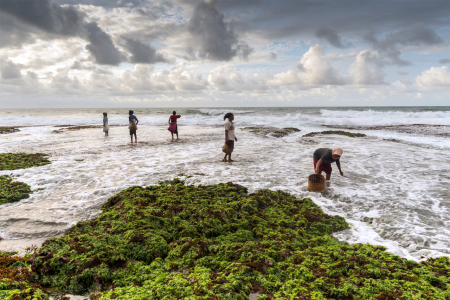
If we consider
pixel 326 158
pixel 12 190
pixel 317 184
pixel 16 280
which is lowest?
pixel 16 280

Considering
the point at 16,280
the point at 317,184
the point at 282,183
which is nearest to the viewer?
the point at 16,280

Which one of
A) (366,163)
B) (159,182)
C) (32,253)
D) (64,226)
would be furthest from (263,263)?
(366,163)

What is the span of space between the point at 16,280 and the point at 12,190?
15.5 ft

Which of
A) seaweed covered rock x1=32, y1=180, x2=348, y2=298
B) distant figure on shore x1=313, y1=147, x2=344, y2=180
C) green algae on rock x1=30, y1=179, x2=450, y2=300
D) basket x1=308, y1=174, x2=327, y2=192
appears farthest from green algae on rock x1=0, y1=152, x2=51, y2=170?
distant figure on shore x1=313, y1=147, x2=344, y2=180

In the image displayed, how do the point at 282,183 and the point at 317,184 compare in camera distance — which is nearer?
the point at 317,184

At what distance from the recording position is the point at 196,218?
490 centimetres

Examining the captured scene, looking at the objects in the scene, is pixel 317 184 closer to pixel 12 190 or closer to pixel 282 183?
pixel 282 183

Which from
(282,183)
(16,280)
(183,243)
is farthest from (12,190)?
(282,183)

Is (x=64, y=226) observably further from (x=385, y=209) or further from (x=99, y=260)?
(x=385, y=209)

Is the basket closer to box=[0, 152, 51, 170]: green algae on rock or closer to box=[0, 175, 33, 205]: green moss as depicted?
box=[0, 175, 33, 205]: green moss

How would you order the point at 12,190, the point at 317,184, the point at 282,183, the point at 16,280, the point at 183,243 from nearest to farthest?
the point at 16,280 → the point at 183,243 → the point at 12,190 → the point at 317,184 → the point at 282,183

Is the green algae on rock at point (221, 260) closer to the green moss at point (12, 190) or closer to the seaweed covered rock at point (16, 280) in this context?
the seaweed covered rock at point (16, 280)

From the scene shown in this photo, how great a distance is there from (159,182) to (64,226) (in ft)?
10.3

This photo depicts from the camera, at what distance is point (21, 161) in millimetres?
9992
